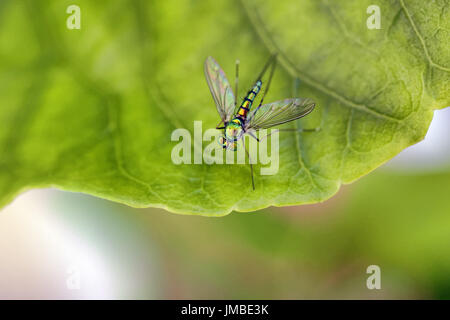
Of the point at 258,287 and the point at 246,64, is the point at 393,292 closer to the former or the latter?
the point at 258,287

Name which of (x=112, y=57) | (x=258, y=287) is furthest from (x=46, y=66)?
(x=258, y=287)

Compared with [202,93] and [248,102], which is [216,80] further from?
[248,102]

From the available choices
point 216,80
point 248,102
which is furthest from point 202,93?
point 248,102
